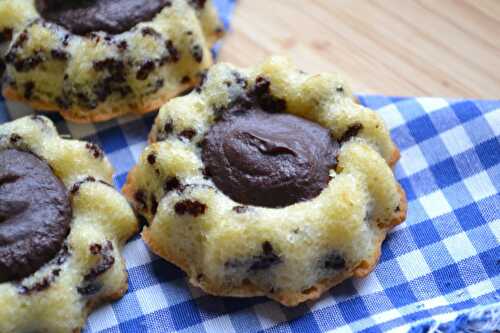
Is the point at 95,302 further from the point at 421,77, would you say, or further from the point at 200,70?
the point at 421,77

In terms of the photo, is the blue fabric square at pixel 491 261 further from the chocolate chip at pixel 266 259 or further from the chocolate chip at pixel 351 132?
the chocolate chip at pixel 266 259

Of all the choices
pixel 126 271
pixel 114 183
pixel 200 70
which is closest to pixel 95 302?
pixel 126 271

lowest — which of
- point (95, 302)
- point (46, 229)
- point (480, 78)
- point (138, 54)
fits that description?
point (95, 302)

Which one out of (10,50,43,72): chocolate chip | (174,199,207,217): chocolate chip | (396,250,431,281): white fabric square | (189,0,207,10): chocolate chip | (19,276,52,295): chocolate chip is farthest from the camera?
(189,0,207,10): chocolate chip

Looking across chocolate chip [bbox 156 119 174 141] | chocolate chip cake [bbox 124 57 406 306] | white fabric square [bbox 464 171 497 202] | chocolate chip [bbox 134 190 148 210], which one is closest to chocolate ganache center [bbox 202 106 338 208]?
chocolate chip cake [bbox 124 57 406 306]

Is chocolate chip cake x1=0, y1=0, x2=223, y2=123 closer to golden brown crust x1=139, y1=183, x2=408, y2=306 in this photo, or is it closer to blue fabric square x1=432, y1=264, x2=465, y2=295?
golden brown crust x1=139, y1=183, x2=408, y2=306

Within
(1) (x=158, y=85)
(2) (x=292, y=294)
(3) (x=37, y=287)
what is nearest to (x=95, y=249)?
(3) (x=37, y=287)
